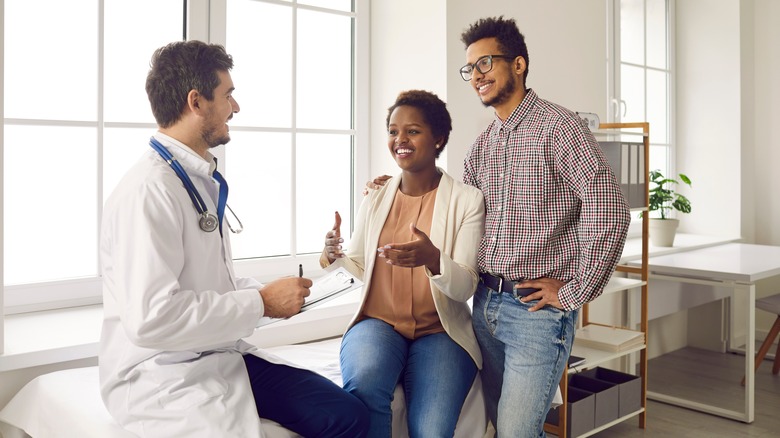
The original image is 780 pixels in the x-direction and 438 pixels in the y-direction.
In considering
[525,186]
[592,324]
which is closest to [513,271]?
[525,186]

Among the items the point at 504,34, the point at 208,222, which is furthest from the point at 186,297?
the point at 504,34

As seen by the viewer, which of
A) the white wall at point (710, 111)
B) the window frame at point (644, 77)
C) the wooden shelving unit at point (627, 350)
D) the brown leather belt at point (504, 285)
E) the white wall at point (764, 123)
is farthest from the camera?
the white wall at point (764, 123)

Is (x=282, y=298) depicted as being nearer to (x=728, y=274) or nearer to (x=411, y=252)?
(x=411, y=252)

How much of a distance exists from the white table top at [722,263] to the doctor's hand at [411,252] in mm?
2002

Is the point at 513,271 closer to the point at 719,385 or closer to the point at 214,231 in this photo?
the point at 214,231

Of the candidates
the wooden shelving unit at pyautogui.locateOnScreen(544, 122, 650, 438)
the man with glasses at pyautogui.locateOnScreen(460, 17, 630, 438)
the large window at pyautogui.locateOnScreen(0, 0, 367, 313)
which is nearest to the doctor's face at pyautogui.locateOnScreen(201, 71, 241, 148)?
the man with glasses at pyautogui.locateOnScreen(460, 17, 630, 438)

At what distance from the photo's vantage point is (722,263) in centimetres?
368

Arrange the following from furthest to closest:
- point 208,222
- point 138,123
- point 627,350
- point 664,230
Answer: point 664,230 < point 627,350 < point 138,123 < point 208,222

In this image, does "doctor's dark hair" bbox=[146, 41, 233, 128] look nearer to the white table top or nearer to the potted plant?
the white table top

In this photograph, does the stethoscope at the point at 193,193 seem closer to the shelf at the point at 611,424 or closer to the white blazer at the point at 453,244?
the white blazer at the point at 453,244

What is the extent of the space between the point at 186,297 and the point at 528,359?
936mm

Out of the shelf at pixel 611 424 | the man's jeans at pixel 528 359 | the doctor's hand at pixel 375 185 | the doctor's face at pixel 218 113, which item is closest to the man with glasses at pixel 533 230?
the man's jeans at pixel 528 359

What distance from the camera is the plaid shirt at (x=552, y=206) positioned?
1.86 metres

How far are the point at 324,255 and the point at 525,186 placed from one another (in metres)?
0.63
